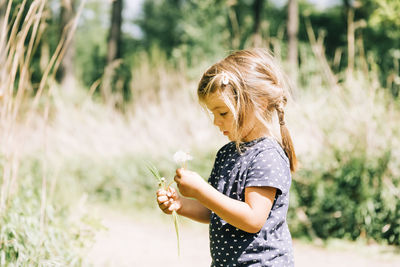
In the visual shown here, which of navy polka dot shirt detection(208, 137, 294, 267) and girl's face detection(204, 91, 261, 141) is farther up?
girl's face detection(204, 91, 261, 141)

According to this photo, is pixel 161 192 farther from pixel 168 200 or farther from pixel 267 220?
pixel 267 220

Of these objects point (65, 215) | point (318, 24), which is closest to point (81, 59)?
point (318, 24)

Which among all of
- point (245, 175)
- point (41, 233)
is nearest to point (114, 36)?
point (41, 233)

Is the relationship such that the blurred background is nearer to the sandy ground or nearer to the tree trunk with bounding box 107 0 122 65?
the sandy ground

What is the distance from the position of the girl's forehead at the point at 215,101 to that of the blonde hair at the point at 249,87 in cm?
1

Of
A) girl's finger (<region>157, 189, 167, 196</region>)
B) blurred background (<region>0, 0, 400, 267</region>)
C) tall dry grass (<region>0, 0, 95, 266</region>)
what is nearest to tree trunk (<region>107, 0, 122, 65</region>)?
blurred background (<region>0, 0, 400, 267</region>)

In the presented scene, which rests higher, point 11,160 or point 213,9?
point 213,9

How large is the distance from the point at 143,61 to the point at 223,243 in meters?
6.63

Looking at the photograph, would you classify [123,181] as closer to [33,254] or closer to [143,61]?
[143,61]

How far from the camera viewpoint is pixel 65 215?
3.09 metres

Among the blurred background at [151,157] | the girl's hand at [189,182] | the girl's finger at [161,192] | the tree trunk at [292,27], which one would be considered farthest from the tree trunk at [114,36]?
the girl's hand at [189,182]

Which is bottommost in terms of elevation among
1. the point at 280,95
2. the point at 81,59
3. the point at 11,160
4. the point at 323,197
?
the point at 81,59

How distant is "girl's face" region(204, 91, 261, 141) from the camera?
1.69m

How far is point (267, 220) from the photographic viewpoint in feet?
5.45
